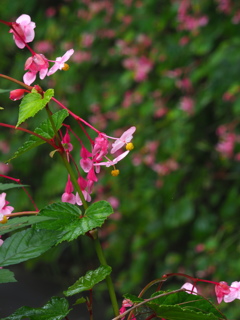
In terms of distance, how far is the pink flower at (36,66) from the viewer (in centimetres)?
69

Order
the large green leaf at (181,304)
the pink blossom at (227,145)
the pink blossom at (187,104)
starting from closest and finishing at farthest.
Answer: the large green leaf at (181,304)
the pink blossom at (227,145)
the pink blossom at (187,104)

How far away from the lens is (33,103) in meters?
0.65

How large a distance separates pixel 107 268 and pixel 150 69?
8.86ft

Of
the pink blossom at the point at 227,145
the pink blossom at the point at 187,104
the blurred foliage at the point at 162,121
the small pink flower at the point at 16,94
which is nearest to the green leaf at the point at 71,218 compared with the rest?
the small pink flower at the point at 16,94

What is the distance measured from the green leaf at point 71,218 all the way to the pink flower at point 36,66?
0.15 metres

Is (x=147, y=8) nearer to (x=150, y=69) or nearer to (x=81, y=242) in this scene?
(x=150, y=69)

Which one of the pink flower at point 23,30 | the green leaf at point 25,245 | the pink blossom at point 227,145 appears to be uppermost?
the pink blossom at point 227,145

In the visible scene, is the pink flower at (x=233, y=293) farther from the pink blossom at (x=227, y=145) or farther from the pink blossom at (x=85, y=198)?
the pink blossom at (x=227, y=145)

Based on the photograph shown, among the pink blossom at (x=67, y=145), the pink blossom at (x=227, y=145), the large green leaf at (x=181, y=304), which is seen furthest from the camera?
the pink blossom at (x=227, y=145)

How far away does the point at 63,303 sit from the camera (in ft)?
2.11

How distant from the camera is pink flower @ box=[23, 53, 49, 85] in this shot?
0.69 meters

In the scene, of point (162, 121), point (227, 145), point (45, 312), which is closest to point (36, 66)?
point (45, 312)

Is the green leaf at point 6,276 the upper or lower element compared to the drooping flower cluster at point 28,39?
lower

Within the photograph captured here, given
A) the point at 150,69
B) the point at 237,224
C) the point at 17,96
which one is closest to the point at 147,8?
the point at 150,69
